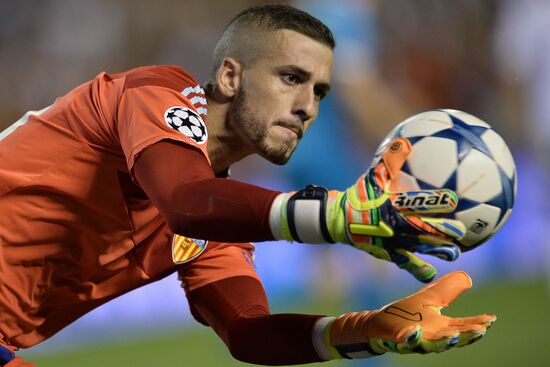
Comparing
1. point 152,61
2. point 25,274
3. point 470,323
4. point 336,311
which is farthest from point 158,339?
point 470,323

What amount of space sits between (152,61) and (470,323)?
700cm

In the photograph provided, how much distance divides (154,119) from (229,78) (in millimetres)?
747

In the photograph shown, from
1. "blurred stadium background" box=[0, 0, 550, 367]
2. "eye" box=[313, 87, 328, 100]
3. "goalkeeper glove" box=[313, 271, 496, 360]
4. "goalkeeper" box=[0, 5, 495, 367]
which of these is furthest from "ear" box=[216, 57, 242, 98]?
"blurred stadium background" box=[0, 0, 550, 367]

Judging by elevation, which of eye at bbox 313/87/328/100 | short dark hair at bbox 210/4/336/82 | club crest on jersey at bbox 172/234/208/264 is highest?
short dark hair at bbox 210/4/336/82

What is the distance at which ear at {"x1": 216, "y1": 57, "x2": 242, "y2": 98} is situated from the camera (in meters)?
3.42

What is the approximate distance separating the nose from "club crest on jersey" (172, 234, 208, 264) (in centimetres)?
73

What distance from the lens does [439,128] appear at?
273 cm

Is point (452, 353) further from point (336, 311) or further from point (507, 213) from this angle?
point (507, 213)

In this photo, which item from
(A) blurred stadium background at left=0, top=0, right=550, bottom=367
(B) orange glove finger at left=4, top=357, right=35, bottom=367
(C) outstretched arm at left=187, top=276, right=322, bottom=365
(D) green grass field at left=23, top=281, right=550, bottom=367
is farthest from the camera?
(A) blurred stadium background at left=0, top=0, right=550, bottom=367

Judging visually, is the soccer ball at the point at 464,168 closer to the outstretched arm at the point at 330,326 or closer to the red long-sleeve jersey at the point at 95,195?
the outstretched arm at the point at 330,326

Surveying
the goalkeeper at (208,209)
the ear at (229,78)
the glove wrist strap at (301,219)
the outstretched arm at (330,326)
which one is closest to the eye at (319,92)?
the goalkeeper at (208,209)

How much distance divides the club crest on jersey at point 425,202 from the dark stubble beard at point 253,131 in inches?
36.7

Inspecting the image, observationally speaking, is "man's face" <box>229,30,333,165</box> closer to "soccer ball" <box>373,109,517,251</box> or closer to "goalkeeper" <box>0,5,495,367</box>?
"goalkeeper" <box>0,5,495,367</box>

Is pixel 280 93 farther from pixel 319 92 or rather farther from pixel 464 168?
pixel 464 168
